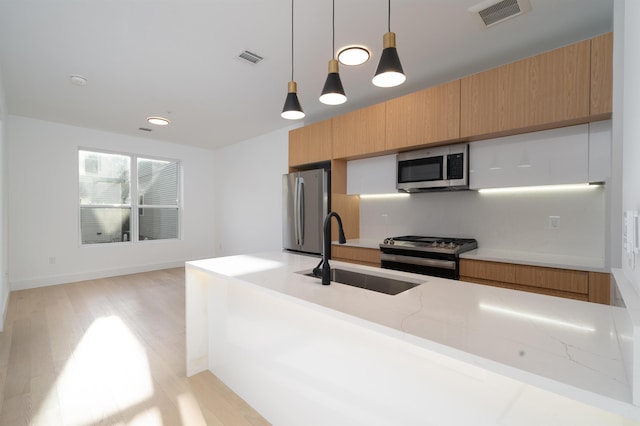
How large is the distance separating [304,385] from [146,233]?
5.62 metres

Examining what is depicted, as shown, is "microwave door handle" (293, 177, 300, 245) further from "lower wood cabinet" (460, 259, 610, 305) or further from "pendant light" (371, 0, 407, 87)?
"pendant light" (371, 0, 407, 87)

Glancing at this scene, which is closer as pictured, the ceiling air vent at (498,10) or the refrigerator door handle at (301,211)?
the ceiling air vent at (498,10)

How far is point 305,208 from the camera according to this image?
403cm

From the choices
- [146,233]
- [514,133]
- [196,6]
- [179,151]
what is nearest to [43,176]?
[146,233]

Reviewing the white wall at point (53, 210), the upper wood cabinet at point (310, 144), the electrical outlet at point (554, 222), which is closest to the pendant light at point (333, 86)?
the upper wood cabinet at point (310, 144)

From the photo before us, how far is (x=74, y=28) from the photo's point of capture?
7.51 ft

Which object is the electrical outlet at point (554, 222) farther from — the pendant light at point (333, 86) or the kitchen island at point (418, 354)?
the pendant light at point (333, 86)

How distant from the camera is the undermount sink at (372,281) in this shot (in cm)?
169

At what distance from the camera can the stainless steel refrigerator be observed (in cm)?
379

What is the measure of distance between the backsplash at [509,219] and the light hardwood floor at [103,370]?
2504 mm

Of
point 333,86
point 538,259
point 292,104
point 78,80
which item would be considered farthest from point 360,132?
point 78,80

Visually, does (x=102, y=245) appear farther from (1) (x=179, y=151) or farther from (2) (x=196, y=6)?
(2) (x=196, y=6)

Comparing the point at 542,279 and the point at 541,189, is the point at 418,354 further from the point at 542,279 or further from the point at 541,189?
the point at 541,189

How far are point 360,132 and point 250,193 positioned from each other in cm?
300
